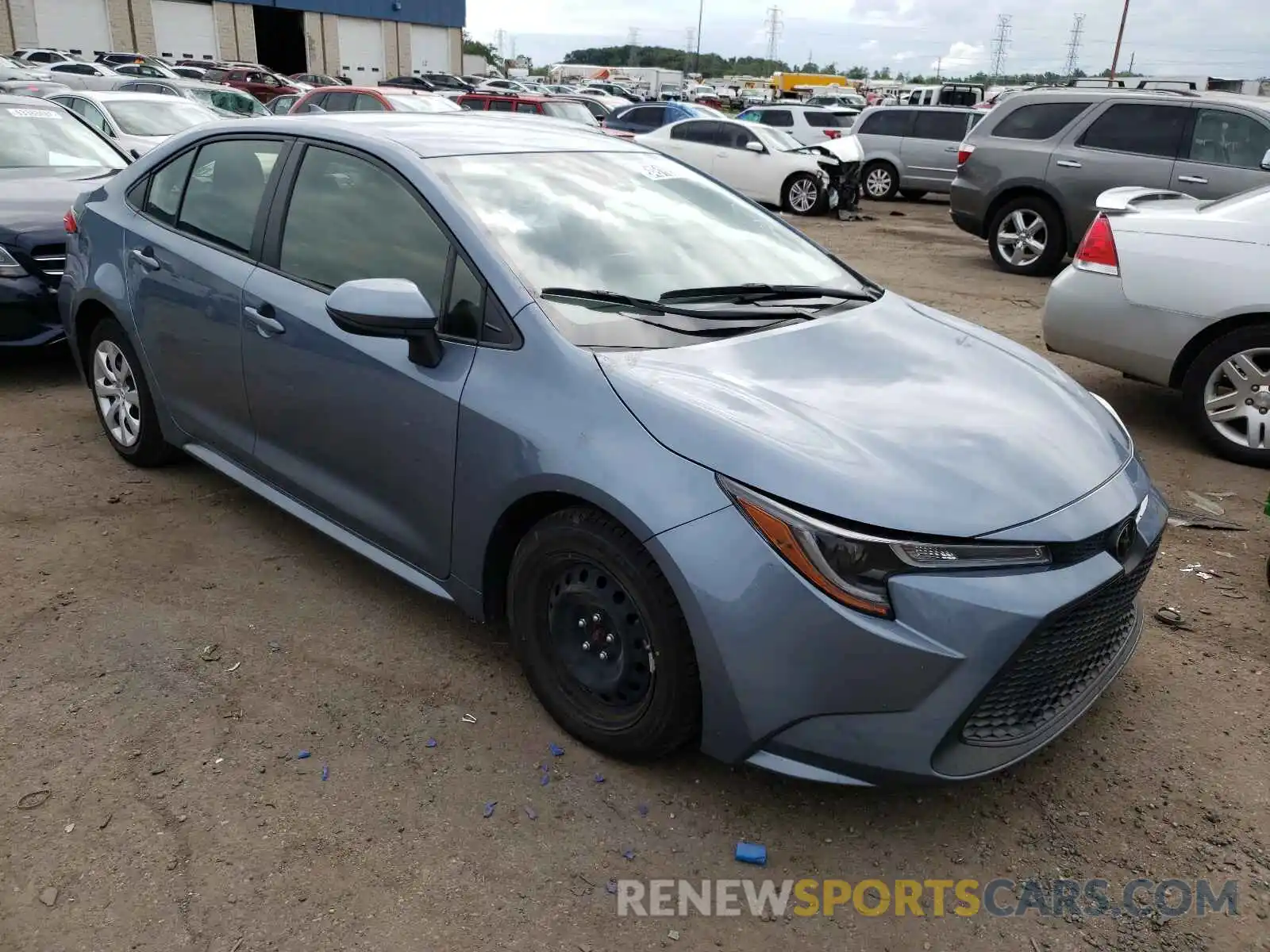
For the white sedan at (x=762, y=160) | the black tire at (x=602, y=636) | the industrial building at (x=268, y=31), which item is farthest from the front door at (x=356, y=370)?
the industrial building at (x=268, y=31)

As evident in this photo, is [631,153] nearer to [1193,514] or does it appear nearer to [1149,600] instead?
[1149,600]

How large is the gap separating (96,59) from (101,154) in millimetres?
34087

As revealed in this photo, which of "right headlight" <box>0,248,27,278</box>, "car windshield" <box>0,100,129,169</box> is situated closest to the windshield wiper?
"right headlight" <box>0,248,27,278</box>

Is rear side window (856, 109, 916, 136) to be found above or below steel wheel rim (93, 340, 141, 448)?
above

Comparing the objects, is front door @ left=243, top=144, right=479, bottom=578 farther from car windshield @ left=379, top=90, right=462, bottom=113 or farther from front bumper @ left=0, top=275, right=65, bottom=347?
car windshield @ left=379, top=90, right=462, bottom=113

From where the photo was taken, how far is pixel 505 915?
7.50 ft

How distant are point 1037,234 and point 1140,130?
1326 millimetres

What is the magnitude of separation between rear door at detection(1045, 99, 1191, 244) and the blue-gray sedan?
7463 millimetres

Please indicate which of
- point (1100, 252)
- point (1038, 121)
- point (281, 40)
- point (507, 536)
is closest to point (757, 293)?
point (507, 536)

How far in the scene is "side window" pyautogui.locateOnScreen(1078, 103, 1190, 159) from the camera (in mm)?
9703

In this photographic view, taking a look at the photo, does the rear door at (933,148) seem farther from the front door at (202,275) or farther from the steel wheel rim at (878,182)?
the front door at (202,275)

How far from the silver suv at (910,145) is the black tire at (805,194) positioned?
9.18 ft

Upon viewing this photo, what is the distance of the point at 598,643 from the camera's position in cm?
271

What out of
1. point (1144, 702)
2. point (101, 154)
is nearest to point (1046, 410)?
point (1144, 702)
